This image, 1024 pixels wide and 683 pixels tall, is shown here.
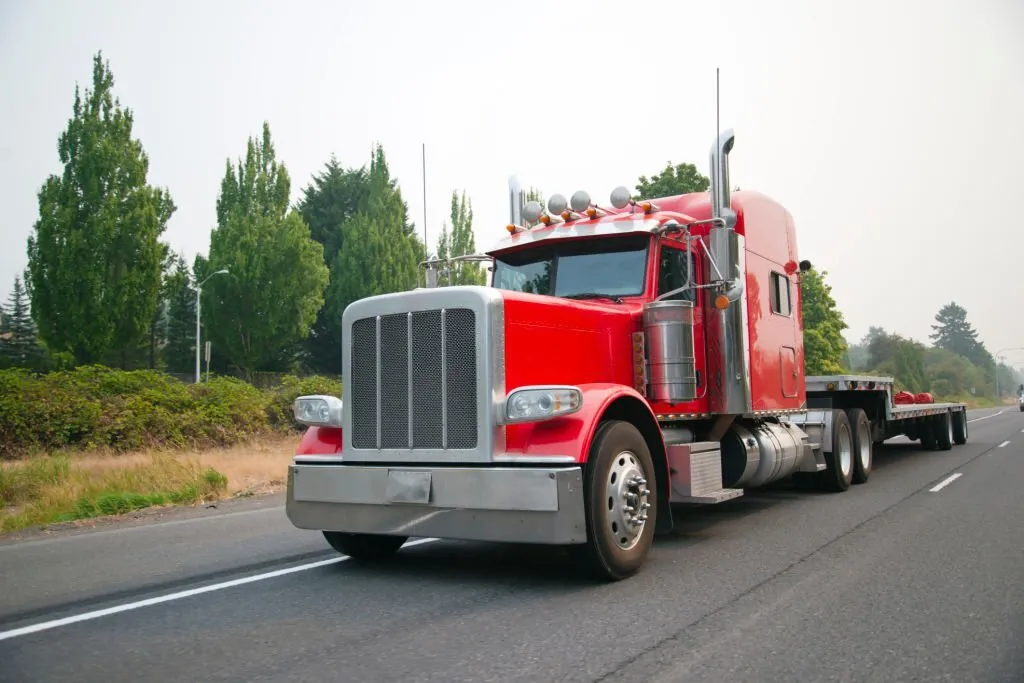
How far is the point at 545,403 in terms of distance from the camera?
18.5 ft

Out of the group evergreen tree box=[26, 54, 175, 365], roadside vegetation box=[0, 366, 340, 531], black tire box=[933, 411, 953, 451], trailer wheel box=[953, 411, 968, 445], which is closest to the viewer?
roadside vegetation box=[0, 366, 340, 531]

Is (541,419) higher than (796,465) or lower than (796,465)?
higher

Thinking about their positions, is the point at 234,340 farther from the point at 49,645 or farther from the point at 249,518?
the point at 49,645

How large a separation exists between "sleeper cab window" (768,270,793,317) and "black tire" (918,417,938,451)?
9.03 m

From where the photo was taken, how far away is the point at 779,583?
5781mm

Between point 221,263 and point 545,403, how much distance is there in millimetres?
39675

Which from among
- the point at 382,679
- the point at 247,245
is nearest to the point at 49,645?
the point at 382,679

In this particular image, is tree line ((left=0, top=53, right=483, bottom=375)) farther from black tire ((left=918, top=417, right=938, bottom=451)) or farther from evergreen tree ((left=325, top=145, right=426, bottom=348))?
black tire ((left=918, top=417, right=938, bottom=451))

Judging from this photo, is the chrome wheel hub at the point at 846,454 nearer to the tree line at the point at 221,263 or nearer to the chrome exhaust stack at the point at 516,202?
the chrome exhaust stack at the point at 516,202

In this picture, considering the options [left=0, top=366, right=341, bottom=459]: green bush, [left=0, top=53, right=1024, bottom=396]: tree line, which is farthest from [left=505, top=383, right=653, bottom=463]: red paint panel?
[left=0, top=53, right=1024, bottom=396]: tree line

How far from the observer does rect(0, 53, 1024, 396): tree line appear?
33.7 metres

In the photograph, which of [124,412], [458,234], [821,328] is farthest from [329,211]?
[124,412]

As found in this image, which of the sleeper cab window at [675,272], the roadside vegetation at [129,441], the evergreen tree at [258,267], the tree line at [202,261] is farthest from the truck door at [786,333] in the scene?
the evergreen tree at [258,267]

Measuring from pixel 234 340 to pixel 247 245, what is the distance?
4956 mm
